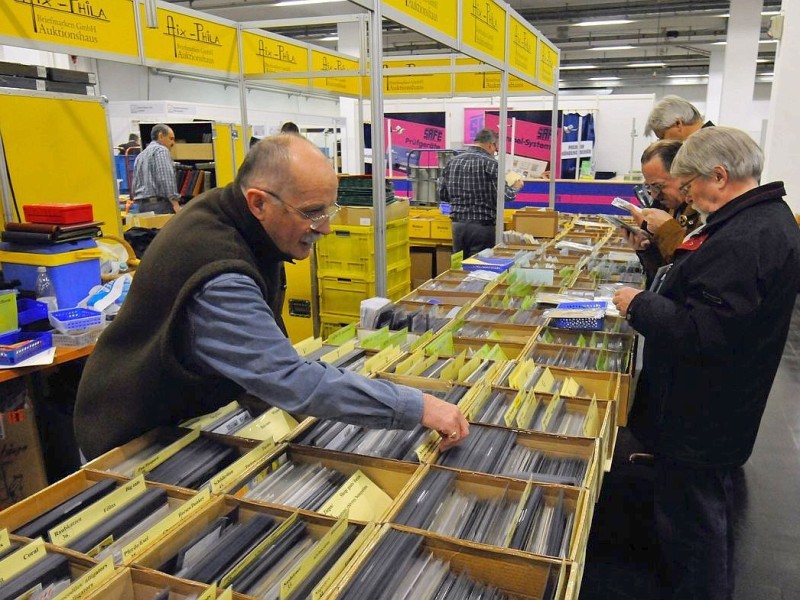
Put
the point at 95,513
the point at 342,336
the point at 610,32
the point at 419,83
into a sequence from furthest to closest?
the point at 610,32 < the point at 419,83 < the point at 342,336 < the point at 95,513

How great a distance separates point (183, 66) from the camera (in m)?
4.85

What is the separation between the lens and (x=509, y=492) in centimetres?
138

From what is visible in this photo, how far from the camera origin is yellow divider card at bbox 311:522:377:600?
104 cm

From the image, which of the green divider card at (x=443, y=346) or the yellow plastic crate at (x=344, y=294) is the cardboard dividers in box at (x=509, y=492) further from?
the yellow plastic crate at (x=344, y=294)

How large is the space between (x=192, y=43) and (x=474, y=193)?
2739mm

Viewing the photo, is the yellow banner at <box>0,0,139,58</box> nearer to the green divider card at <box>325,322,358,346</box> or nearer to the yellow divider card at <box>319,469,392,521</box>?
the green divider card at <box>325,322,358,346</box>

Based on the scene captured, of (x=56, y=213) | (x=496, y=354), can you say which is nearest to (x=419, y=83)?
(x=56, y=213)

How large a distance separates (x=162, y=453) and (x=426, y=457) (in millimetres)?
632

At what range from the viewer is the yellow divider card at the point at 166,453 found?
4.66 ft

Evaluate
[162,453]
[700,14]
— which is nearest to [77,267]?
[162,453]

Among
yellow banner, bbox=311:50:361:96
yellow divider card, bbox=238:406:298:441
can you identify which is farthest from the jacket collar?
yellow banner, bbox=311:50:361:96

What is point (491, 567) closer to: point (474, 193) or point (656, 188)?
point (656, 188)

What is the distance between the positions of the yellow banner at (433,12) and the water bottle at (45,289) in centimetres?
207

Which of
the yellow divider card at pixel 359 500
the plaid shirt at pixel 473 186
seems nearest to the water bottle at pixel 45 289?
the yellow divider card at pixel 359 500
